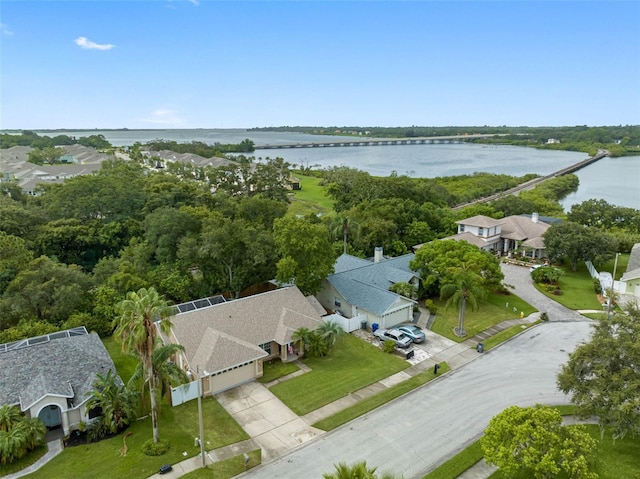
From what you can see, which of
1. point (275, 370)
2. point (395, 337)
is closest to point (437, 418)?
point (395, 337)

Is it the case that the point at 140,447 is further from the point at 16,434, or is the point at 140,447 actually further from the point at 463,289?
the point at 463,289

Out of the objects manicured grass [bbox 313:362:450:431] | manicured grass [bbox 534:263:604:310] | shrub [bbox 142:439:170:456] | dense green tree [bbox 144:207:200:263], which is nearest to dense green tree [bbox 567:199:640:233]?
manicured grass [bbox 534:263:604:310]

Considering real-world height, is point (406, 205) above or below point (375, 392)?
above

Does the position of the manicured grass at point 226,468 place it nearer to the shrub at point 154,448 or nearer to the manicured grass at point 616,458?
the shrub at point 154,448

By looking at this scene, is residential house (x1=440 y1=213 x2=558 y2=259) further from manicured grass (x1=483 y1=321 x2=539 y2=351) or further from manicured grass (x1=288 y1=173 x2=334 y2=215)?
manicured grass (x1=288 y1=173 x2=334 y2=215)

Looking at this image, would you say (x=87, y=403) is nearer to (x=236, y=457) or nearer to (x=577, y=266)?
(x=236, y=457)

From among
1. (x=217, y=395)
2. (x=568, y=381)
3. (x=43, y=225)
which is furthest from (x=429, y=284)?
(x=43, y=225)
